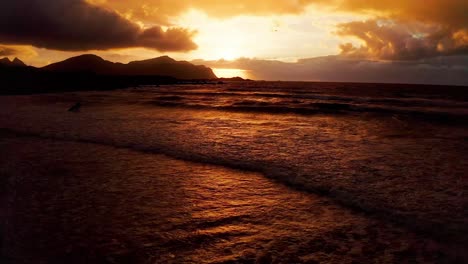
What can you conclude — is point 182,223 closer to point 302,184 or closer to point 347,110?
point 302,184

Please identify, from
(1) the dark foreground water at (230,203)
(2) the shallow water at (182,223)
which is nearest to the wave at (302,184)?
(1) the dark foreground water at (230,203)

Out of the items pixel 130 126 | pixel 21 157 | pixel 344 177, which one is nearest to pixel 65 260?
pixel 344 177

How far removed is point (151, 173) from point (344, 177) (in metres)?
4.22

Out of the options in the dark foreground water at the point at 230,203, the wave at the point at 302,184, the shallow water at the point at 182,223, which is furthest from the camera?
the wave at the point at 302,184

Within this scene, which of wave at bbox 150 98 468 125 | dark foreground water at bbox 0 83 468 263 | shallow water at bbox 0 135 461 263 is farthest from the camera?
wave at bbox 150 98 468 125

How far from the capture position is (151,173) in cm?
789

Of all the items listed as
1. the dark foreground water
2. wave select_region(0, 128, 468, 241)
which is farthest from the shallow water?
wave select_region(0, 128, 468, 241)

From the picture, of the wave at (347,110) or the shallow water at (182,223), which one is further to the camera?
the wave at (347,110)

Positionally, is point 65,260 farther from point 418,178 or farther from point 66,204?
point 418,178

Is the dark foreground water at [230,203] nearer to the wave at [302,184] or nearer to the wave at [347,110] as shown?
the wave at [302,184]

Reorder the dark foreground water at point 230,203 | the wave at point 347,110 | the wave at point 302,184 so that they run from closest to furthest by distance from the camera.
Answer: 1. the dark foreground water at point 230,203
2. the wave at point 302,184
3. the wave at point 347,110

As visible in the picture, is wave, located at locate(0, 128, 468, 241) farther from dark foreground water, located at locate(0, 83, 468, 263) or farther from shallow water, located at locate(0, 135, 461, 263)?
shallow water, located at locate(0, 135, 461, 263)

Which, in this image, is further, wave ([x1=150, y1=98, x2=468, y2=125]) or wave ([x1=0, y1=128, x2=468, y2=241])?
wave ([x1=150, y1=98, x2=468, y2=125])

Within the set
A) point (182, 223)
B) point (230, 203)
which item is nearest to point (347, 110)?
point (230, 203)
